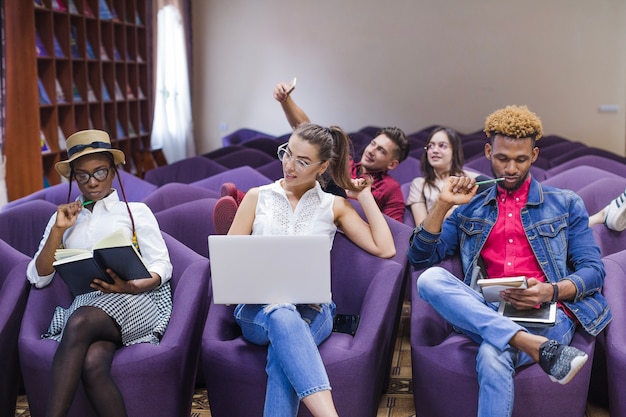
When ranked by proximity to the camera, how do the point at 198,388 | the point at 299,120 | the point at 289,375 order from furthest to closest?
the point at 299,120 < the point at 198,388 < the point at 289,375

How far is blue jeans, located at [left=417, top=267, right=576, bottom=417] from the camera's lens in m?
2.47

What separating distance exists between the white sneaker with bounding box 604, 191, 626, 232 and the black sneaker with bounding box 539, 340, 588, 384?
101 centimetres

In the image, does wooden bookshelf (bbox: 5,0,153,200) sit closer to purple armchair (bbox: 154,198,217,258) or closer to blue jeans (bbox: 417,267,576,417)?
purple armchair (bbox: 154,198,217,258)

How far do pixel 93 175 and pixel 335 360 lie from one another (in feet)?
3.67

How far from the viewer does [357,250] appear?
3.14 meters

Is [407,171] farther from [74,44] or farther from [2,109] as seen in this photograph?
[74,44]

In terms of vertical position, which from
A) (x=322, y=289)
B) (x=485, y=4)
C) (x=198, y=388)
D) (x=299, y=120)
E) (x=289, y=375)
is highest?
(x=485, y=4)

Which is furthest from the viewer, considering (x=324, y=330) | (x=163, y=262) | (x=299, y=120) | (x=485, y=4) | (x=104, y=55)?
(x=485, y=4)

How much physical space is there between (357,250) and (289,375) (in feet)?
Answer: 2.42

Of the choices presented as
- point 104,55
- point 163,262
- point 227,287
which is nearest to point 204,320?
point 163,262

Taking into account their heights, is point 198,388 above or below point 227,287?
below

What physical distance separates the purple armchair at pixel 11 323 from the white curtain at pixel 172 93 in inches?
256

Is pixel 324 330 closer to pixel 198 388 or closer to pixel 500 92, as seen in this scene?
pixel 198 388

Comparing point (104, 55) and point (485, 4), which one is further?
point (485, 4)
